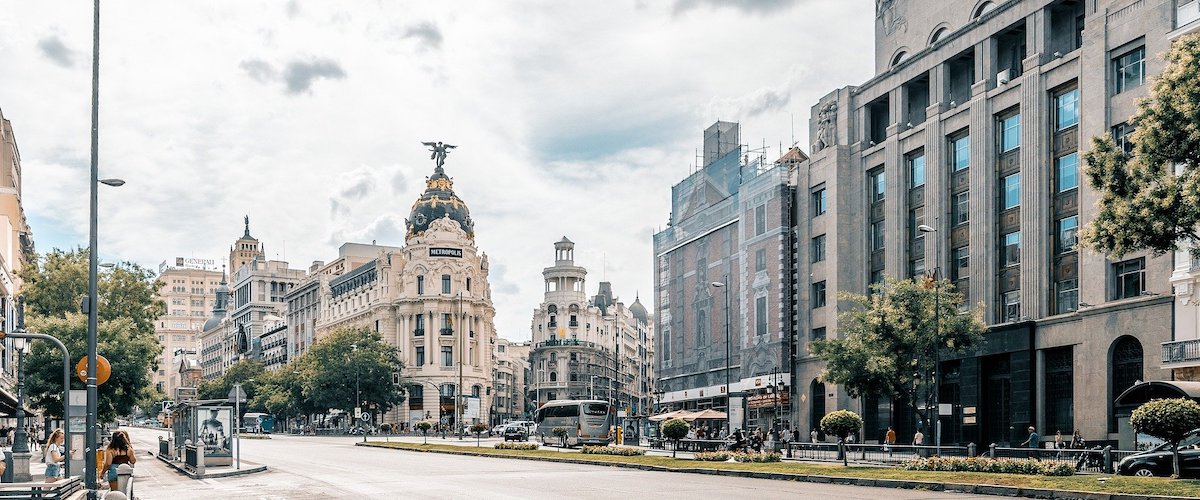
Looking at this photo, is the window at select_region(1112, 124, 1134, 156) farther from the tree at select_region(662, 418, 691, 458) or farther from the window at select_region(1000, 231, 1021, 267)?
the tree at select_region(662, 418, 691, 458)

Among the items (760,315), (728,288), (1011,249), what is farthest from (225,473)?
(728,288)

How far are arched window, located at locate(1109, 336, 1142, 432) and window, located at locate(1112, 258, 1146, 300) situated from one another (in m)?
1.77

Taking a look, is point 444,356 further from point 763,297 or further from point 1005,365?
point 1005,365

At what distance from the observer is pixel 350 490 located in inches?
1181

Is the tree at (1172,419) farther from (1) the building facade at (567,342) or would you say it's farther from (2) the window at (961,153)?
(1) the building facade at (567,342)

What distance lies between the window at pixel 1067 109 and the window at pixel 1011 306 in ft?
25.8

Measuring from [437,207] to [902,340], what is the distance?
90.8 meters

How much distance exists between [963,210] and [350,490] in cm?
4015

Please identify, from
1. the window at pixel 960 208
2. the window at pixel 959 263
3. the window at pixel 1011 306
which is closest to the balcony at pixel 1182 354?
the window at pixel 1011 306

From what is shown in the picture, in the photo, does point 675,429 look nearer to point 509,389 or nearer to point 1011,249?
point 1011,249

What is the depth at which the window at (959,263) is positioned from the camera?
60.8 m

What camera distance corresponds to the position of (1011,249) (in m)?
57.3

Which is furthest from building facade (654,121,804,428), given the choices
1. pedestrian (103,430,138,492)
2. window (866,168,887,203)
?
→ pedestrian (103,430,138,492)

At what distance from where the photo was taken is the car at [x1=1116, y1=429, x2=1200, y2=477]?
1067 inches
